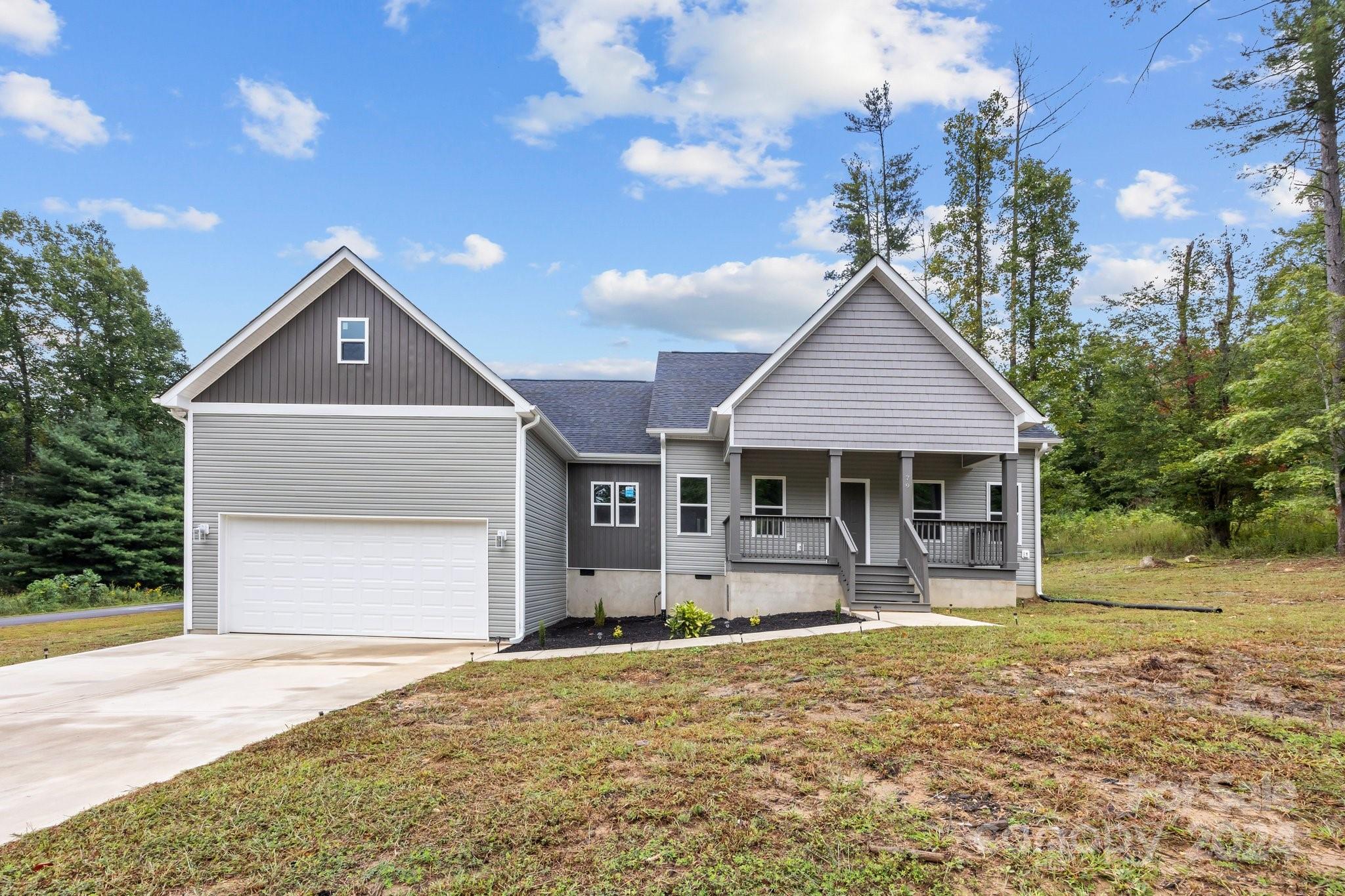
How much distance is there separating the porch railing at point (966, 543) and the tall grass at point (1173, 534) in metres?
11.0

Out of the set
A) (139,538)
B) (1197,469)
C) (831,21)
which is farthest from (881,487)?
(139,538)

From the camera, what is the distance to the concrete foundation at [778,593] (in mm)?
12820

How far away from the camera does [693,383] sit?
16.8 metres

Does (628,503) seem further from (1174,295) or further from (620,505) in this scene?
(1174,295)

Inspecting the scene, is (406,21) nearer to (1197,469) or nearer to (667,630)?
(667,630)

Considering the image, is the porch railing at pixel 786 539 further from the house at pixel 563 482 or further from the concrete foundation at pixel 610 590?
the concrete foundation at pixel 610 590

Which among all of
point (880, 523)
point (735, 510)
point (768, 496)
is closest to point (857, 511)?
point (880, 523)

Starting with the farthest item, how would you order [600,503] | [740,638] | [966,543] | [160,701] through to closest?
[600,503]
[966,543]
[740,638]
[160,701]

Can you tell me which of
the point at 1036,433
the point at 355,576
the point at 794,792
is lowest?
the point at 794,792

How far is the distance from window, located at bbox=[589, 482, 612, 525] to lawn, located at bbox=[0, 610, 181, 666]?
7.88m

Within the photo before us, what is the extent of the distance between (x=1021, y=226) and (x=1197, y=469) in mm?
9300

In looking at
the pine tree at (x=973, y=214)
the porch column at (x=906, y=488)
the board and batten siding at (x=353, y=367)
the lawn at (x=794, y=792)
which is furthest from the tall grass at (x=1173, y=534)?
the board and batten siding at (x=353, y=367)

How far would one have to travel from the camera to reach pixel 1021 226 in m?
23.0

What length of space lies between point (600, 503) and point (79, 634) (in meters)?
10.0
